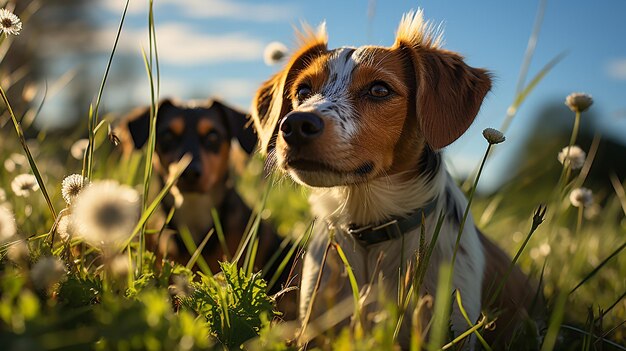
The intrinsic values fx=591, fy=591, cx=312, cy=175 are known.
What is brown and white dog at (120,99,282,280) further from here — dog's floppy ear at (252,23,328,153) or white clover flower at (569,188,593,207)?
white clover flower at (569,188,593,207)

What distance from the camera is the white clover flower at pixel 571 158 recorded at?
2.56 meters

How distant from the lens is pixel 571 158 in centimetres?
274

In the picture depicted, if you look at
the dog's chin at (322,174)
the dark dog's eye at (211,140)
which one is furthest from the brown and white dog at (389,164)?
the dark dog's eye at (211,140)

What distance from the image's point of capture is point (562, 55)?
290 cm

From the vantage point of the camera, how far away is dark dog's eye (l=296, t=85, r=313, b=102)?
116 inches

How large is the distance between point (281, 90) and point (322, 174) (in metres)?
0.96

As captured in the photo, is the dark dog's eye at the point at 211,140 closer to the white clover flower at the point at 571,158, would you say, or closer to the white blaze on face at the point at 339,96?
the white blaze on face at the point at 339,96

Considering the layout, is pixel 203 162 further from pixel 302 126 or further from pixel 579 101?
pixel 579 101

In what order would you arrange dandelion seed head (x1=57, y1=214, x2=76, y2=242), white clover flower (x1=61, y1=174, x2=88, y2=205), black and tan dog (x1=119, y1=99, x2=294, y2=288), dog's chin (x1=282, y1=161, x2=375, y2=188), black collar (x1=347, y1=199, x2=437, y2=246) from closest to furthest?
dandelion seed head (x1=57, y1=214, x2=76, y2=242)
white clover flower (x1=61, y1=174, x2=88, y2=205)
dog's chin (x1=282, y1=161, x2=375, y2=188)
black collar (x1=347, y1=199, x2=437, y2=246)
black and tan dog (x1=119, y1=99, x2=294, y2=288)

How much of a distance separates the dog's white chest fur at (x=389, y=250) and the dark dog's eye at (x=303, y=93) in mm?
485

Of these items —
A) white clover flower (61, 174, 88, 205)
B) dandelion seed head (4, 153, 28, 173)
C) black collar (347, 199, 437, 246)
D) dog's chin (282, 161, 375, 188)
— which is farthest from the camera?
dandelion seed head (4, 153, 28, 173)

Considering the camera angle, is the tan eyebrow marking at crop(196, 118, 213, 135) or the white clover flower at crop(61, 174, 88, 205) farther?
the tan eyebrow marking at crop(196, 118, 213, 135)

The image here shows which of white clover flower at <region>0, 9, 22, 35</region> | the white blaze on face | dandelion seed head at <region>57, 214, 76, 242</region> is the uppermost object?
white clover flower at <region>0, 9, 22, 35</region>

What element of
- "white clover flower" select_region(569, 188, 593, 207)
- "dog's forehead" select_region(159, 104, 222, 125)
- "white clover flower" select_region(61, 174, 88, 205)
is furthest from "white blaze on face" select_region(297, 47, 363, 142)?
"dog's forehead" select_region(159, 104, 222, 125)
